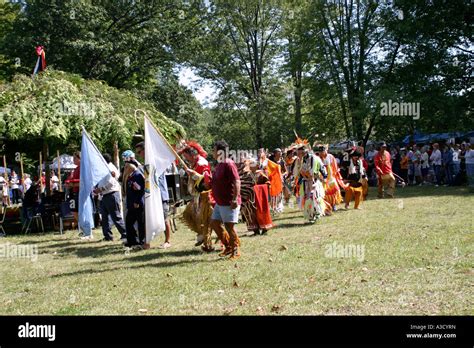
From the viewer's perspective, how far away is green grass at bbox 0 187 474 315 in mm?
5871

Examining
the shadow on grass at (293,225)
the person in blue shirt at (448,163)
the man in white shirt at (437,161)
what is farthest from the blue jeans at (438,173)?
the shadow on grass at (293,225)

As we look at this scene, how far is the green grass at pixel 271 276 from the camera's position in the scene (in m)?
5.87

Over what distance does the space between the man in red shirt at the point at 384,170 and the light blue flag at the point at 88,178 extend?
400 inches

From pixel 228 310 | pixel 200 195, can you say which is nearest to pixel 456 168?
pixel 200 195

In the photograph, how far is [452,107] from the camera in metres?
23.3

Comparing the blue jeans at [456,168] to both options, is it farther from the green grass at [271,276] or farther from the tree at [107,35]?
the tree at [107,35]

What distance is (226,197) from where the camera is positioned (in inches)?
350

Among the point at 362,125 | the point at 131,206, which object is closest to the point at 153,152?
the point at 131,206

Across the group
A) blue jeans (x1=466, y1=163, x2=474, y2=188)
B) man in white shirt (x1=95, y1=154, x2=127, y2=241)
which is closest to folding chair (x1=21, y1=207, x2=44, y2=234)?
man in white shirt (x1=95, y1=154, x2=127, y2=241)

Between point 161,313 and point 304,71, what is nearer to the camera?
point 161,313

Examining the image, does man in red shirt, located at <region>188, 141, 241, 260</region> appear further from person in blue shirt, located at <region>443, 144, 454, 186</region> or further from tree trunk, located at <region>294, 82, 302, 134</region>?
tree trunk, located at <region>294, 82, 302, 134</region>

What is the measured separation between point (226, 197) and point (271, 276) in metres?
2.03

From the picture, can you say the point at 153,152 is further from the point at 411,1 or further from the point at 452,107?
the point at 411,1
